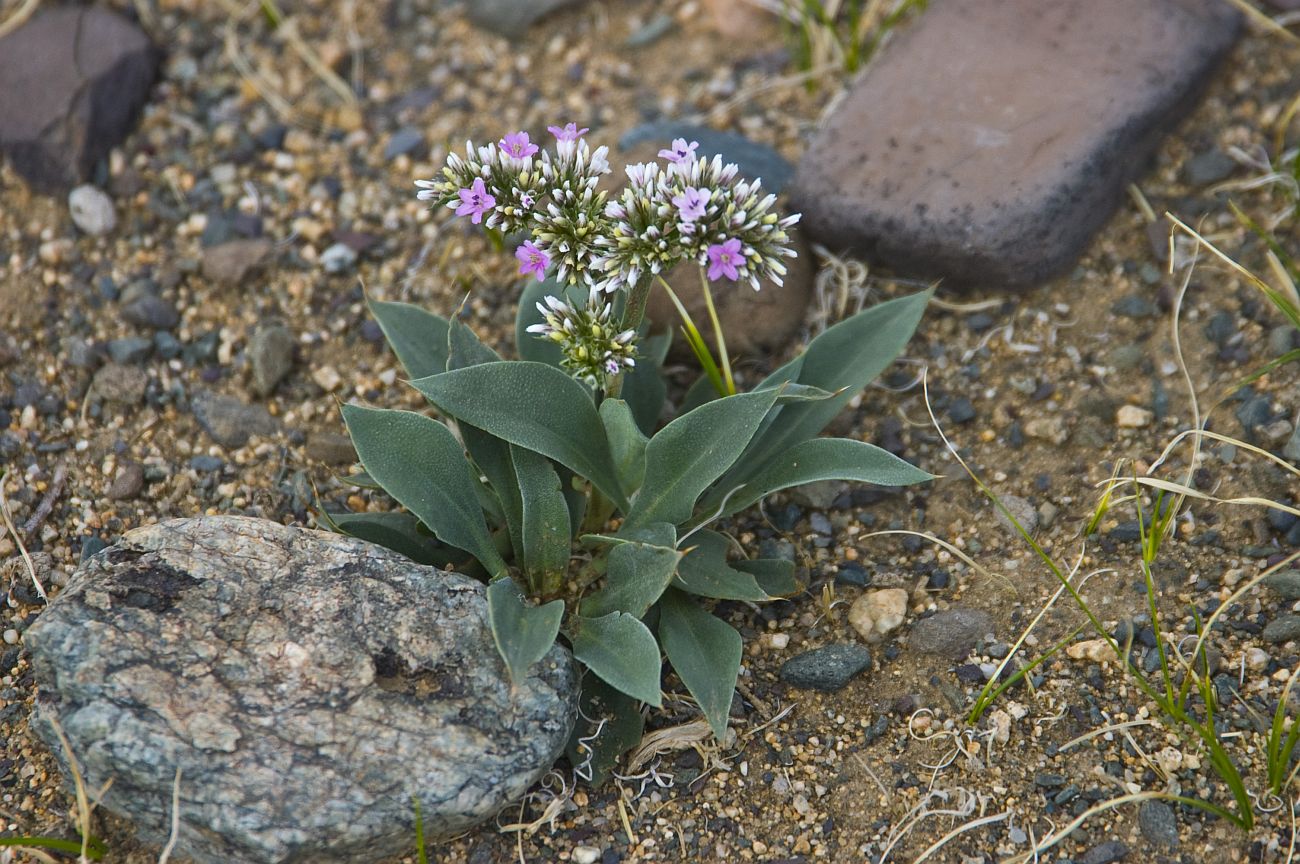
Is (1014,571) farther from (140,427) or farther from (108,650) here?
(140,427)

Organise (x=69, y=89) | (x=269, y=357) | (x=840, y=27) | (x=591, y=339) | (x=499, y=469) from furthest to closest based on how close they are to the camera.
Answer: (x=840, y=27) < (x=69, y=89) < (x=269, y=357) < (x=499, y=469) < (x=591, y=339)

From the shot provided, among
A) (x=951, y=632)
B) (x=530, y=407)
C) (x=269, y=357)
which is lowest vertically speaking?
(x=951, y=632)

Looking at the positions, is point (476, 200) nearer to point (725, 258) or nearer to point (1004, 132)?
point (725, 258)

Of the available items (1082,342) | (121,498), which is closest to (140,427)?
(121,498)

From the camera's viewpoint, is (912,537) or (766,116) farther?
(766,116)

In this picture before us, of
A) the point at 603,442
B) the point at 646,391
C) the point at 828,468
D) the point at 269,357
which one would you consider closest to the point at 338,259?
the point at 269,357

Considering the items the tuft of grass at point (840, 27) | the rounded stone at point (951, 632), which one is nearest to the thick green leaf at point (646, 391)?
the rounded stone at point (951, 632)
